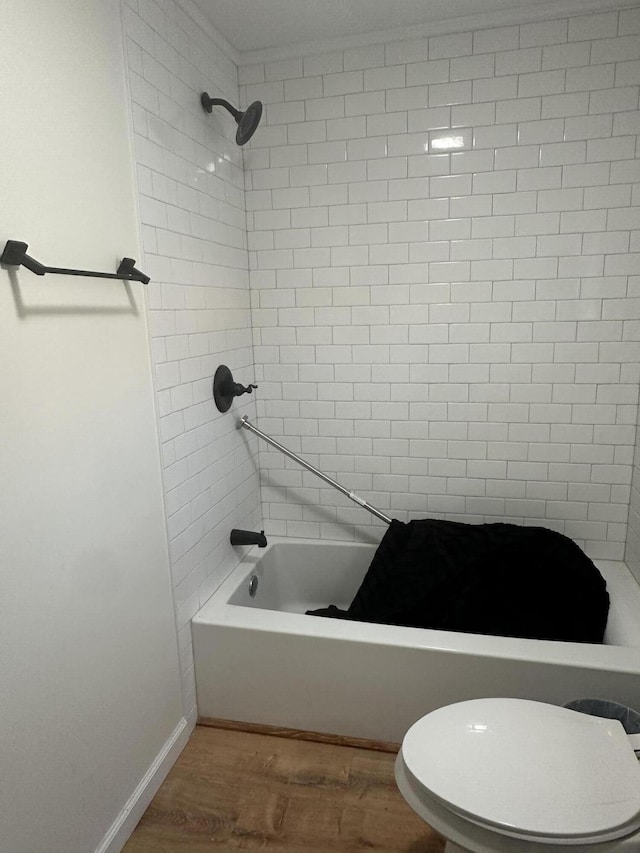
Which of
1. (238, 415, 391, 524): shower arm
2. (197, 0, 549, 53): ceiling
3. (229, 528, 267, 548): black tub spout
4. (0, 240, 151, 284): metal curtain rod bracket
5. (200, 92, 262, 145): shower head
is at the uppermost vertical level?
(197, 0, 549, 53): ceiling

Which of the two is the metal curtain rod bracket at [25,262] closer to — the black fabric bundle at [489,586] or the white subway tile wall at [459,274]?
the white subway tile wall at [459,274]

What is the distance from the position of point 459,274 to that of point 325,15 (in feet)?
3.52

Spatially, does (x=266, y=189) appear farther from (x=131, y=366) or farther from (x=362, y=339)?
(x=131, y=366)

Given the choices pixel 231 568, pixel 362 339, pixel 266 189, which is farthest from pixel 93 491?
pixel 266 189

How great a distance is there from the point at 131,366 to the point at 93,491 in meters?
0.38

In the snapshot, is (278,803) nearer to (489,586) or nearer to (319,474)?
(489,586)

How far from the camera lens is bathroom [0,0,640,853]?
1249 mm

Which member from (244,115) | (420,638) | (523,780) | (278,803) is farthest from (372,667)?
(244,115)

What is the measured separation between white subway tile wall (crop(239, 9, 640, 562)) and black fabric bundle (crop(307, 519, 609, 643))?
0.29 meters

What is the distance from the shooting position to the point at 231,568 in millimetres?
2281

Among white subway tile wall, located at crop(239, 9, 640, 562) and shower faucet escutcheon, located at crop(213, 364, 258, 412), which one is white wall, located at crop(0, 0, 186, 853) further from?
white subway tile wall, located at crop(239, 9, 640, 562)

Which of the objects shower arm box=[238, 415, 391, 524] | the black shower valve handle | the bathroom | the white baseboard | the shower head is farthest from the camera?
shower arm box=[238, 415, 391, 524]

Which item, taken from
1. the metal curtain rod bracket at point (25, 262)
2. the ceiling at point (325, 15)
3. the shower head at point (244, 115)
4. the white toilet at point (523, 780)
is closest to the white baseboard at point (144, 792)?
the white toilet at point (523, 780)

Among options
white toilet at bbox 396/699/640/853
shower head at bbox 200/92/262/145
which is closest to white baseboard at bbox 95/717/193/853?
white toilet at bbox 396/699/640/853
